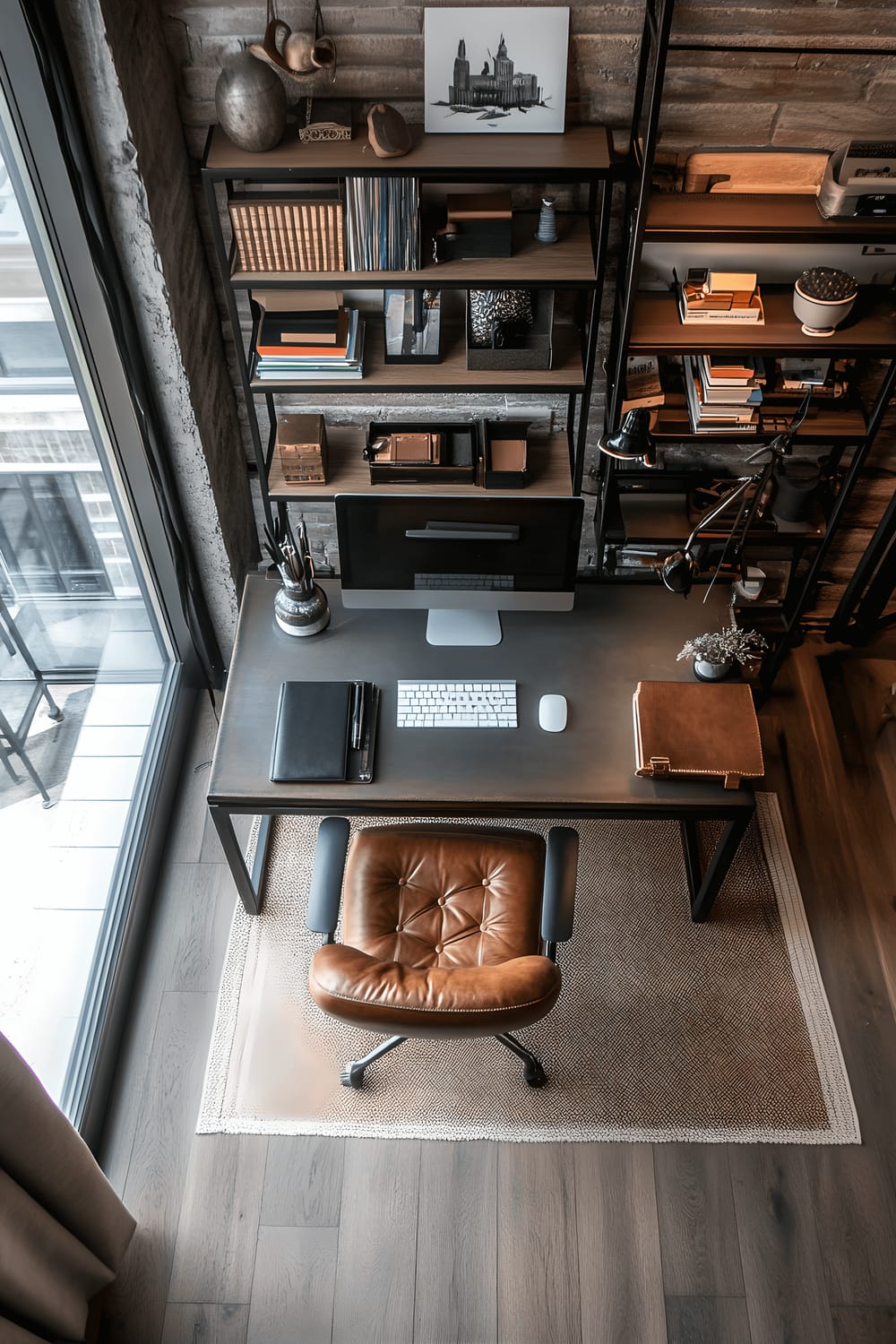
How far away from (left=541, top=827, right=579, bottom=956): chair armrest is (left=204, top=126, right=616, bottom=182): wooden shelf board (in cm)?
153

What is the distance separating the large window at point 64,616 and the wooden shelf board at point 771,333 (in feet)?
4.50

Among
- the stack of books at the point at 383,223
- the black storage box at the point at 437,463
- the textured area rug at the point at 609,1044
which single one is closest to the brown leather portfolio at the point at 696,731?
the textured area rug at the point at 609,1044

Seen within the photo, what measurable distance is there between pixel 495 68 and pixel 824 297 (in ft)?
3.19

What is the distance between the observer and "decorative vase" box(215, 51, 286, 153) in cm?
218

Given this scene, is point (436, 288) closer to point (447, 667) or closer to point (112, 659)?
point (447, 667)

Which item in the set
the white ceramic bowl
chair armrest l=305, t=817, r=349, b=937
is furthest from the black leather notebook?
the white ceramic bowl

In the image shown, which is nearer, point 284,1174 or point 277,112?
point 277,112

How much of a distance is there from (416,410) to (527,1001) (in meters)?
1.89

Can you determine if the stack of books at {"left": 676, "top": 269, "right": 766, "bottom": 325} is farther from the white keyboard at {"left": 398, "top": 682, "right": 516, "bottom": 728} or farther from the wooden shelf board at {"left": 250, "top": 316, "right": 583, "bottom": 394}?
the white keyboard at {"left": 398, "top": 682, "right": 516, "bottom": 728}

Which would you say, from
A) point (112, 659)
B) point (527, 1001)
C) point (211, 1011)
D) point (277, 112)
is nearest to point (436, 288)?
point (277, 112)

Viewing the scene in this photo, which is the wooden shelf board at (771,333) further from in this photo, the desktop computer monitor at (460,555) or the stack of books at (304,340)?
the stack of books at (304,340)

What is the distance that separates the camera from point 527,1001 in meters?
1.83

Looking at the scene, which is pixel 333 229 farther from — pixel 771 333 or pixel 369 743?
pixel 369 743

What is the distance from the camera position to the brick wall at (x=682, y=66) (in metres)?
2.28
